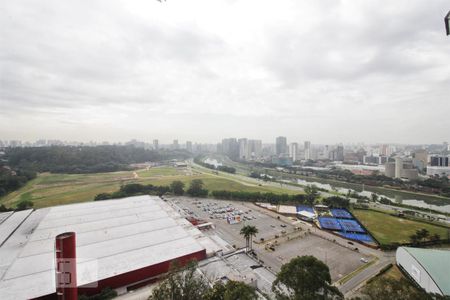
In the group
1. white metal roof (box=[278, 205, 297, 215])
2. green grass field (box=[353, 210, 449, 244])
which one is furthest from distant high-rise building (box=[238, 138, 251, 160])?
green grass field (box=[353, 210, 449, 244])

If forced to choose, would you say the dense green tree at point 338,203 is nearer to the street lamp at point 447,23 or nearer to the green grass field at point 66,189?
the green grass field at point 66,189

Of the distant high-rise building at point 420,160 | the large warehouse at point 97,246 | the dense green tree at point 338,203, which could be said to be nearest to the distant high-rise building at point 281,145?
the distant high-rise building at point 420,160

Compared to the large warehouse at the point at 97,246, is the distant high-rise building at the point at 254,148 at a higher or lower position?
higher

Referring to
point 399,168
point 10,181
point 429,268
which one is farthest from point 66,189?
point 399,168

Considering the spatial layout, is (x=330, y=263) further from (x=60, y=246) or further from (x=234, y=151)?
(x=234, y=151)

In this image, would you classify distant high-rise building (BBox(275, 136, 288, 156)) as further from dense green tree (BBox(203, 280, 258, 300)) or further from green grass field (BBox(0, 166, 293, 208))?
dense green tree (BBox(203, 280, 258, 300))

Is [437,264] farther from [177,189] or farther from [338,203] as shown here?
[177,189]
